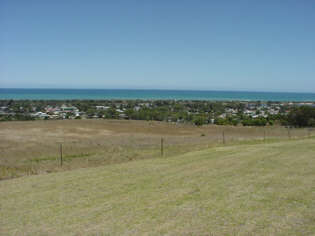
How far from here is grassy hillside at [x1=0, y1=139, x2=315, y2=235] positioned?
689 centimetres

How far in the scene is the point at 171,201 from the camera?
342 inches

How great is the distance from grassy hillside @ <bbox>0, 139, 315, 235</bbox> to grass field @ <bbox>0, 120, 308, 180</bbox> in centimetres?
404

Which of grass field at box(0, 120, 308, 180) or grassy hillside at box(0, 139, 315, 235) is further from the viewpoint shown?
grass field at box(0, 120, 308, 180)

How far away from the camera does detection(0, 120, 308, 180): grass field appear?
17766 millimetres

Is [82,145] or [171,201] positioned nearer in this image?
[171,201]

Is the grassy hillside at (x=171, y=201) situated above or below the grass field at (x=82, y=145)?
above

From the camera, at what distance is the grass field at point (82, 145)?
17.8 metres

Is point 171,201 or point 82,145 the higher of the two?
point 171,201

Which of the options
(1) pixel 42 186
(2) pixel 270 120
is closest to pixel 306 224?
(1) pixel 42 186

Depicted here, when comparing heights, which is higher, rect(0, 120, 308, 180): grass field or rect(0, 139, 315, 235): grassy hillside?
rect(0, 139, 315, 235): grassy hillside

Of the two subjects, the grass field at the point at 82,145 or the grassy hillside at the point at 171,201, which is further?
the grass field at the point at 82,145

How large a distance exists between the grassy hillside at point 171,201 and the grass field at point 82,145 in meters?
4.04

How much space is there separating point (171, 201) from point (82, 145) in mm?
19448

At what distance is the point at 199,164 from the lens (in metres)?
14.3
